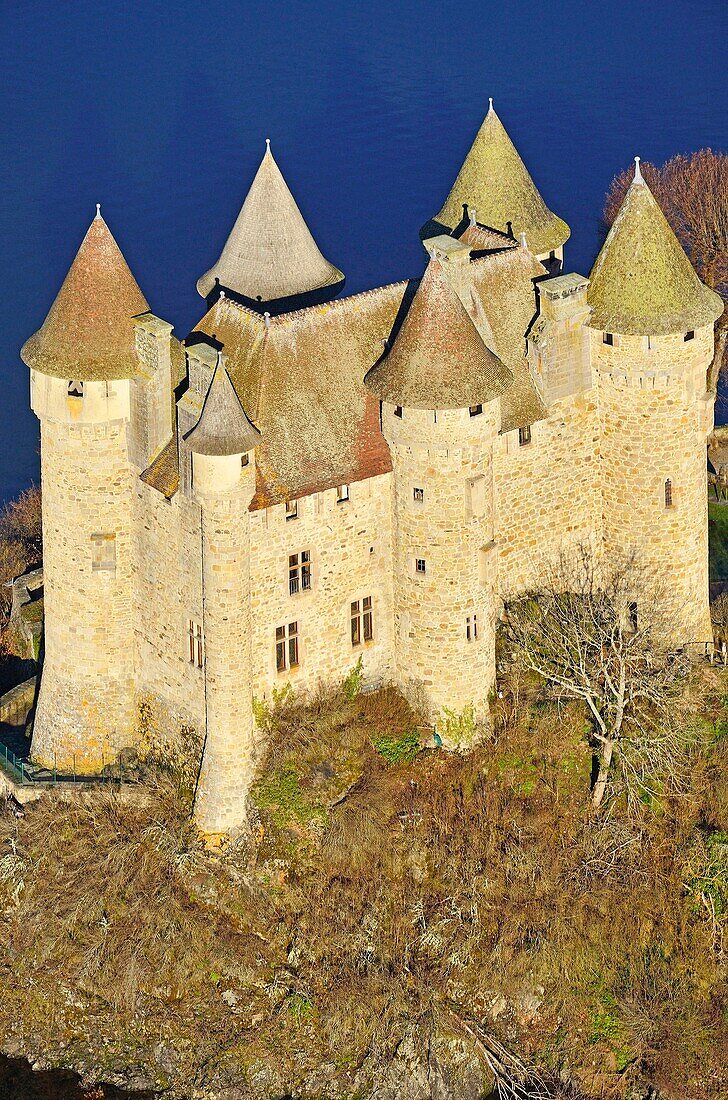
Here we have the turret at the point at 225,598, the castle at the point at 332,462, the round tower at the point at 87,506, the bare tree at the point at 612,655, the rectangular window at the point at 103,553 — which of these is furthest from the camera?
the bare tree at the point at 612,655

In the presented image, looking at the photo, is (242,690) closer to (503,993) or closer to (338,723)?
(338,723)

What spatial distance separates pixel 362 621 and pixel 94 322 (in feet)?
32.9

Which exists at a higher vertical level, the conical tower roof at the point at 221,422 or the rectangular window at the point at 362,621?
the conical tower roof at the point at 221,422

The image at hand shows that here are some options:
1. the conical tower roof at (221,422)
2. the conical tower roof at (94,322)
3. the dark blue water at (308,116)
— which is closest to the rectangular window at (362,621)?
the conical tower roof at (221,422)

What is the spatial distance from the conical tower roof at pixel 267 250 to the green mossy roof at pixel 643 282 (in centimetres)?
775

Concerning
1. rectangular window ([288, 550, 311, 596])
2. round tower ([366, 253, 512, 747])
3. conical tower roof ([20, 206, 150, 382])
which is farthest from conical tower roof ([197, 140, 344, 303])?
rectangular window ([288, 550, 311, 596])

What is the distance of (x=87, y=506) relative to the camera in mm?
54562

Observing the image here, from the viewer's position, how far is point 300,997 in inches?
2099

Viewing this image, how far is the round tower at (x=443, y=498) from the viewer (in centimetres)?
5138

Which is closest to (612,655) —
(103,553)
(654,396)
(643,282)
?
(654,396)

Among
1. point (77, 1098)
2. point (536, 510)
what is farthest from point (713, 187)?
point (77, 1098)

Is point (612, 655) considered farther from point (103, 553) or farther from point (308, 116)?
point (308, 116)

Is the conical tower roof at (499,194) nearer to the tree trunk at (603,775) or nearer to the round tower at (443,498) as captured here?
the round tower at (443,498)

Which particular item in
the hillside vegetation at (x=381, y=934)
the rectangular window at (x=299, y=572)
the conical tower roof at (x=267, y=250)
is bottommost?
the hillside vegetation at (x=381, y=934)
